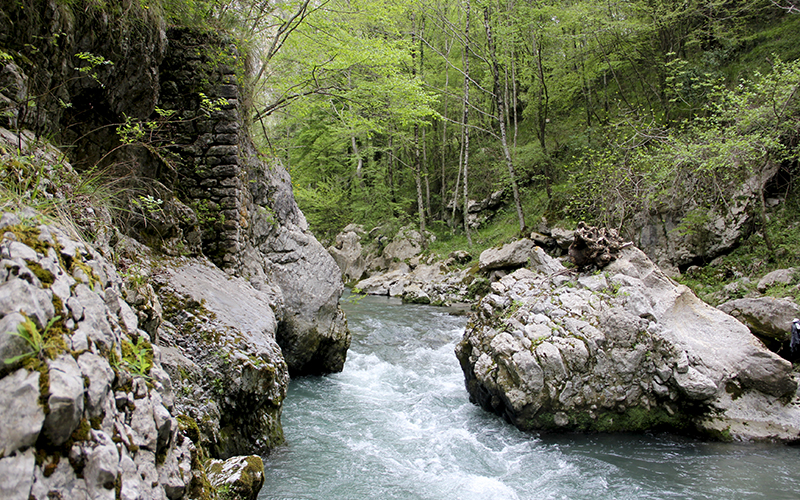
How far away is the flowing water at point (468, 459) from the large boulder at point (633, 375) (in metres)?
0.29

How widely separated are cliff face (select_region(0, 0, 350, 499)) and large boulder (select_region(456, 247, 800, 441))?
3364mm

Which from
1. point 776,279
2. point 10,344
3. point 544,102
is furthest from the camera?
point 544,102

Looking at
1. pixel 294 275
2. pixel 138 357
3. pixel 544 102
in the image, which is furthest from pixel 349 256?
pixel 138 357

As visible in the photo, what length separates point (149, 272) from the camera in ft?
16.1

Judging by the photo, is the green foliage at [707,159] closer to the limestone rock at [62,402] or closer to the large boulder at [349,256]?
the limestone rock at [62,402]

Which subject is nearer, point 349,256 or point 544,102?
point 544,102

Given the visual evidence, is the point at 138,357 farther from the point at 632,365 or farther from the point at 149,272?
the point at 632,365

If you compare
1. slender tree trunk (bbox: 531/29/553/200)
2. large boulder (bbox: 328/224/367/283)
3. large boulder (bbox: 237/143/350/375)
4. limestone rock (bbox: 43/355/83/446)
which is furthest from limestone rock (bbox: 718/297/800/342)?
large boulder (bbox: 328/224/367/283)

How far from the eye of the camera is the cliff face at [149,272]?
176 cm

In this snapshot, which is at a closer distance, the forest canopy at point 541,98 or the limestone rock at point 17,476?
the limestone rock at point 17,476

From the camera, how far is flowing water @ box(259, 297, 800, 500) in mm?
4750

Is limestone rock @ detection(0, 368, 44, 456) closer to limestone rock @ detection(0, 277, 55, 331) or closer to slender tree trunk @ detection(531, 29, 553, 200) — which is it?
limestone rock @ detection(0, 277, 55, 331)

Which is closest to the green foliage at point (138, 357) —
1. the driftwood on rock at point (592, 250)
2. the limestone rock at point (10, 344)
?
the limestone rock at point (10, 344)

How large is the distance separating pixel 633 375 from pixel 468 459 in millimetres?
2680
